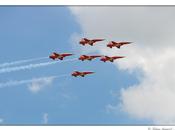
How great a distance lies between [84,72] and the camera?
164250 mm
